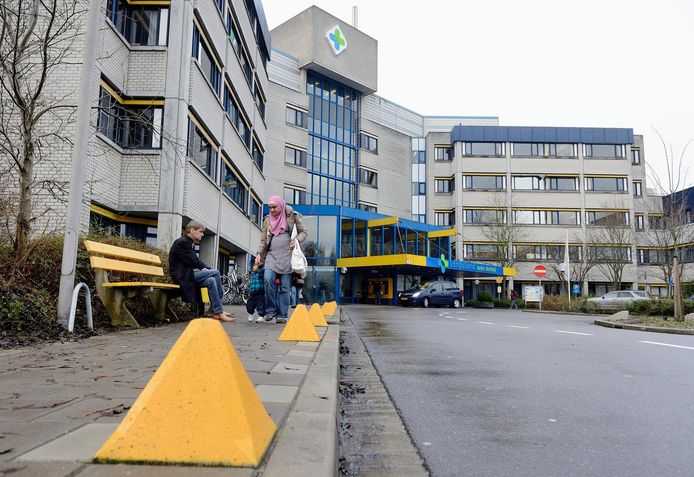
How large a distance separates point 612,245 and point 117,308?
1779 inches

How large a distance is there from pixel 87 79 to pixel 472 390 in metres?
5.41

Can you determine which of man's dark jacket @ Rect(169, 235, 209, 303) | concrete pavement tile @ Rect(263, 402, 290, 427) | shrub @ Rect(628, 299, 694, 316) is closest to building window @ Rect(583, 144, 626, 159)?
shrub @ Rect(628, 299, 694, 316)

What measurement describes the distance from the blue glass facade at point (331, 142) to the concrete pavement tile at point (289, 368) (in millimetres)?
39547

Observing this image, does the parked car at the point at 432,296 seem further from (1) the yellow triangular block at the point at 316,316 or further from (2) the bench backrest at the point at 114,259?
(2) the bench backrest at the point at 114,259

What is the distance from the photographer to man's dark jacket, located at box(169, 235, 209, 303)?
7.48 m

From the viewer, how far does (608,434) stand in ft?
9.25

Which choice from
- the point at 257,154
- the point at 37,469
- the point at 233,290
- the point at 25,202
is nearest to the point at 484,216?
the point at 257,154

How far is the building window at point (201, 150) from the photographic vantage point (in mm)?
15720

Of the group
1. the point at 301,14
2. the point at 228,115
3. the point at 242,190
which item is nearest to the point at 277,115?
the point at 301,14

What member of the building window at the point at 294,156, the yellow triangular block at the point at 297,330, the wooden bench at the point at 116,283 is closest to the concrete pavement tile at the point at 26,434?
the yellow triangular block at the point at 297,330

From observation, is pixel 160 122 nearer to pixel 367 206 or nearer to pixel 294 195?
pixel 294 195

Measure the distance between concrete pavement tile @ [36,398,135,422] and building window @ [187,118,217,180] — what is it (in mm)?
13122

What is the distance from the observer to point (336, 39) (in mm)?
45375

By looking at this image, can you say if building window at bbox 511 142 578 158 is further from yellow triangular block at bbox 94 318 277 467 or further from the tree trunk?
yellow triangular block at bbox 94 318 277 467
